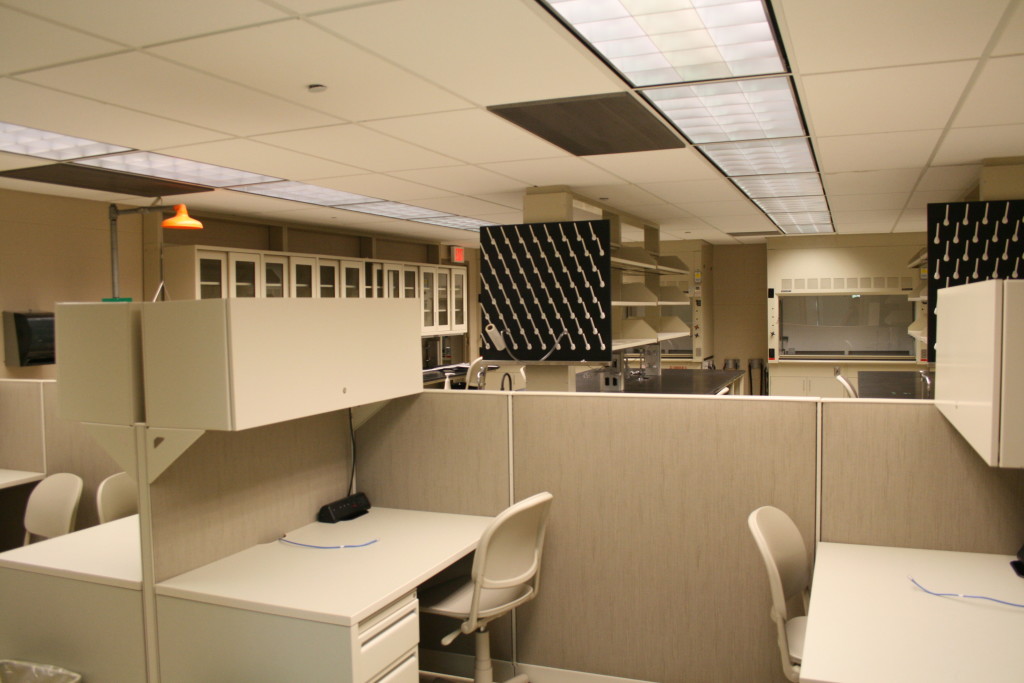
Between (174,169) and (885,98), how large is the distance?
3634mm

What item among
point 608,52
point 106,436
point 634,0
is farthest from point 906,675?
point 106,436

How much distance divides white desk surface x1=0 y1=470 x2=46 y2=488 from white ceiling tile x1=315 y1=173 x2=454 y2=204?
2.20m

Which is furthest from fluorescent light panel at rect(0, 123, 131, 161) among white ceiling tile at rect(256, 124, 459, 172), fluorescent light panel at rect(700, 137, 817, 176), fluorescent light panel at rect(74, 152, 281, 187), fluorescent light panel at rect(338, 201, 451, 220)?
fluorescent light panel at rect(700, 137, 817, 176)

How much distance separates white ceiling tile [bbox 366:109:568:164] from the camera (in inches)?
120

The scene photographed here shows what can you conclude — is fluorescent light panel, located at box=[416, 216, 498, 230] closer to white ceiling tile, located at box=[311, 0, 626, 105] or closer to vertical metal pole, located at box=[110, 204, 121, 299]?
vertical metal pole, located at box=[110, 204, 121, 299]

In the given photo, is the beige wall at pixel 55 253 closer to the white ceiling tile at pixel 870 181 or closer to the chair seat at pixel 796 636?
the chair seat at pixel 796 636

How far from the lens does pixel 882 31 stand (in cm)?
213

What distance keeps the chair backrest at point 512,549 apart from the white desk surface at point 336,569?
0.41ft

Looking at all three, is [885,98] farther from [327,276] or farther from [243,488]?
[327,276]

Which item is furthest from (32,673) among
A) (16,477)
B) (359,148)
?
(359,148)

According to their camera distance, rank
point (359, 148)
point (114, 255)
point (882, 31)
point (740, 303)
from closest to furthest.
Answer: point (882, 31) → point (359, 148) → point (114, 255) → point (740, 303)

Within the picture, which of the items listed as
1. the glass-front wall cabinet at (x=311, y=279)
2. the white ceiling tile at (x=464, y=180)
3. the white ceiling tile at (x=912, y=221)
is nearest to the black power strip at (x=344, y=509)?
the white ceiling tile at (x=464, y=180)

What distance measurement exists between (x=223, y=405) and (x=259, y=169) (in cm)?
244

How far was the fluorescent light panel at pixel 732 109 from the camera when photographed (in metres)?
2.74
